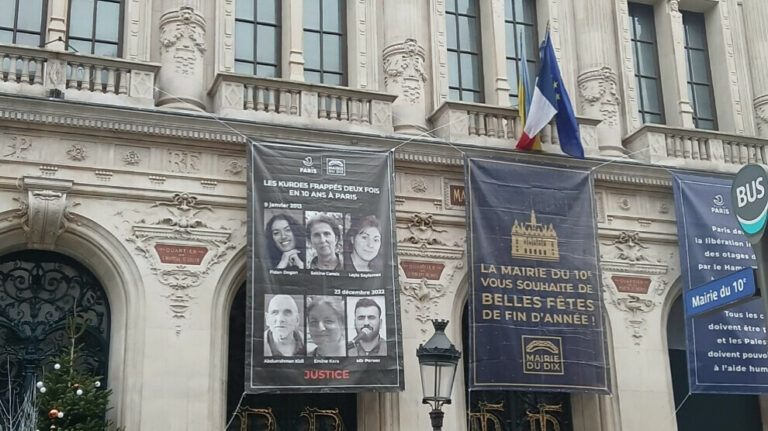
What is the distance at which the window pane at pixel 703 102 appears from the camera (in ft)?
64.8

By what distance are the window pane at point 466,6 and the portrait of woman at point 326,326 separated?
6664 mm

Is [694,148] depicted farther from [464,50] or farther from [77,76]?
[77,76]

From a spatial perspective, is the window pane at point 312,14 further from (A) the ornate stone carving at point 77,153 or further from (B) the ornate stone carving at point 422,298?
(B) the ornate stone carving at point 422,298

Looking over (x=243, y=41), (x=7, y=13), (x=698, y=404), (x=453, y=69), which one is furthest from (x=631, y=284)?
(x=7, y=13)

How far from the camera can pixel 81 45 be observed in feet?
51.5

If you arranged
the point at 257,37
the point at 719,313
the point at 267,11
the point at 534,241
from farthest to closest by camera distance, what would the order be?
the point at 267,11 < the point at 257,37 < the point at 719,313 < the point at 534,241

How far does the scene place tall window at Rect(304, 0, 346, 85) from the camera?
56.0 feet


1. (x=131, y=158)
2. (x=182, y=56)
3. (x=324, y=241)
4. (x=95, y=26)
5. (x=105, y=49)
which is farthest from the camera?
(x=95, y=26)

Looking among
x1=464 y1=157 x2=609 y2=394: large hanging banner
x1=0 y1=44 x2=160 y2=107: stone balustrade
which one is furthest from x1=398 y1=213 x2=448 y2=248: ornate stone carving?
x1=0 y1=44 x2=160 y2=107: stone balustrade

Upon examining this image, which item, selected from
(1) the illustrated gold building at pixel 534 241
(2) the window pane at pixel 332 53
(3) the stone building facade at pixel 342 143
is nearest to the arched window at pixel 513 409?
(3) the stone building facade at pixel 342 143

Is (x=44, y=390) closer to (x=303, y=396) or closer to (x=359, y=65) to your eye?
(x=303, y=396)

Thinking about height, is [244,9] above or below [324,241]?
above

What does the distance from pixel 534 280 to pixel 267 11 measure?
6451mm

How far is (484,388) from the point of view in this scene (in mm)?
15133
